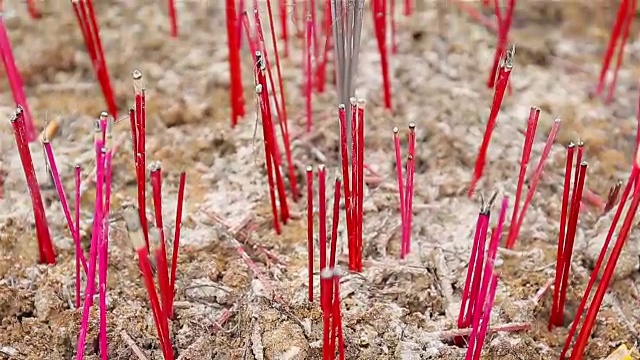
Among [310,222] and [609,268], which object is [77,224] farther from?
[609,268]

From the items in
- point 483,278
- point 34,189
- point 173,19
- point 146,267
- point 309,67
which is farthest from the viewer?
point 173,19

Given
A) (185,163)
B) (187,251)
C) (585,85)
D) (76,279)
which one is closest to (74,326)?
(76,279)

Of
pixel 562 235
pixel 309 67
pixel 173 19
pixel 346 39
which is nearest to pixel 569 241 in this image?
pixel 562 235

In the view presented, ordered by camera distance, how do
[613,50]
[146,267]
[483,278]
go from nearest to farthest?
[146,267]
[483,278]
[613,50]

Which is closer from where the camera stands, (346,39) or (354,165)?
(354,165)

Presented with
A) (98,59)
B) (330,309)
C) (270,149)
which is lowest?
(330,309)

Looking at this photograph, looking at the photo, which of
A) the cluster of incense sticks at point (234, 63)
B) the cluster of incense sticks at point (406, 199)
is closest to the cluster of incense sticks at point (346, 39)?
the cluster of incense sticks at point (406, 199)

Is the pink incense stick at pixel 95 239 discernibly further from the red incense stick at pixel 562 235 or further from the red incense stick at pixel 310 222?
the red incense stick at pixel 562 235

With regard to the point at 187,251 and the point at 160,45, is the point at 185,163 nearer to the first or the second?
the point at 187,251
